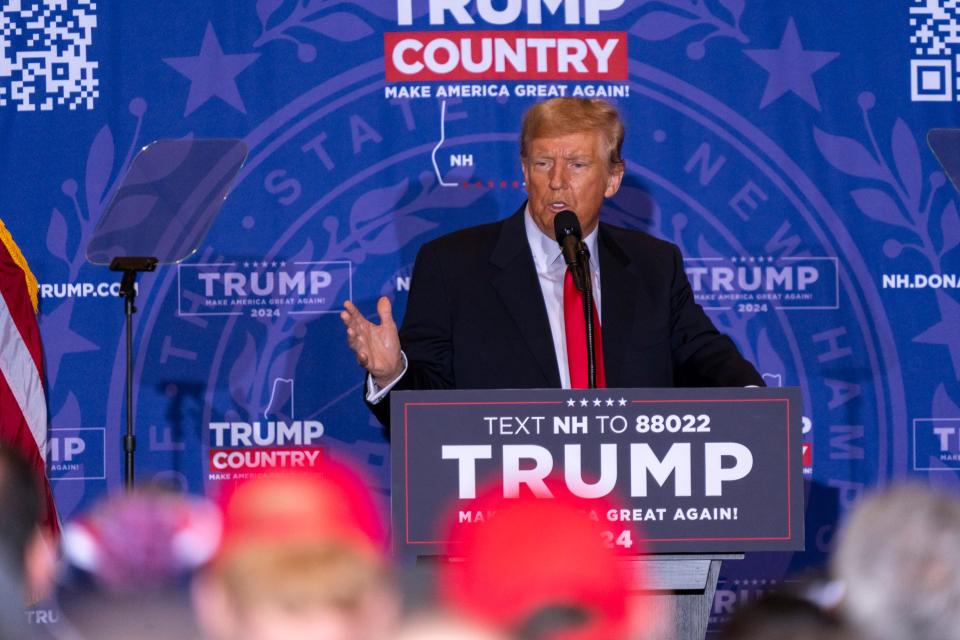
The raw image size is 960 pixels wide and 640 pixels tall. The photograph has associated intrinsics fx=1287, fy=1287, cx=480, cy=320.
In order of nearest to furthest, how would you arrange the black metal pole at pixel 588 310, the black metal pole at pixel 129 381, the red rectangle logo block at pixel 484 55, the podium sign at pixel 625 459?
the podium sign at pixel 625 459, the black metal pole at pixel 588 310, the black metal pole at pixel 129 381, the red rectangle logo block at pixel 484 55

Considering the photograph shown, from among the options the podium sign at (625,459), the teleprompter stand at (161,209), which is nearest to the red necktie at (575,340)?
the podium sign at (625,459)

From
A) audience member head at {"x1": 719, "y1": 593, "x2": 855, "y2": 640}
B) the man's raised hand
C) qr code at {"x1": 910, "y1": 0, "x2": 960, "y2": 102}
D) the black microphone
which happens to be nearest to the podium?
the man's raised hand

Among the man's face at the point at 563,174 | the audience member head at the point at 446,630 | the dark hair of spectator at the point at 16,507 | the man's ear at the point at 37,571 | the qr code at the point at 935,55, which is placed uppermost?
the qr code at the point at 935,55

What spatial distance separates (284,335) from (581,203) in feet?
6.22

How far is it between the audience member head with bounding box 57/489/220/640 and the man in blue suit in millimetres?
2283

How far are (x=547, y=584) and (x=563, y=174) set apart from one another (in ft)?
9.11

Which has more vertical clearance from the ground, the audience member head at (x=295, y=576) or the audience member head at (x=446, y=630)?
the audience member head at (x=295, y=576)

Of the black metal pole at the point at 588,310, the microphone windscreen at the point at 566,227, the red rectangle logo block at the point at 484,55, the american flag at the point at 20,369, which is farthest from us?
the red rectangle logo block at the point at 484,55

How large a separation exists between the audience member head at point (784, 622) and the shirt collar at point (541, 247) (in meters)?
2.45

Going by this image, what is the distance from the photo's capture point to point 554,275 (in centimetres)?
386

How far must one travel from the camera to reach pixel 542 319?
12.2 feet

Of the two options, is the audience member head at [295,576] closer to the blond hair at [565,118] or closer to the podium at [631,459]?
the podium at [631,459]

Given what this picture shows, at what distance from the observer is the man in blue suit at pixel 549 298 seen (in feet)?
12.2

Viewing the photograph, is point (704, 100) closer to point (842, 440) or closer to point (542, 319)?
point (842, 440)
